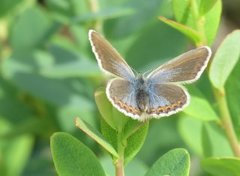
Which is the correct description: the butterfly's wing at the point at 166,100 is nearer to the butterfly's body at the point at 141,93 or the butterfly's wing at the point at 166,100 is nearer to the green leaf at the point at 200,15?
the butterfly's body at the point at 141,93

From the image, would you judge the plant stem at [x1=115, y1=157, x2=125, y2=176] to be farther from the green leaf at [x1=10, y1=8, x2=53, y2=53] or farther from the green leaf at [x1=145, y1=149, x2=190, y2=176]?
the green leaf at [x1=10, y1=8, x2=53, y2=53]

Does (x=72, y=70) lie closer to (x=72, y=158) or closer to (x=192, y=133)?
(x=192, y=133)

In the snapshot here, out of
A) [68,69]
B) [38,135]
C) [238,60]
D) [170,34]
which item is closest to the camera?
[238,60]

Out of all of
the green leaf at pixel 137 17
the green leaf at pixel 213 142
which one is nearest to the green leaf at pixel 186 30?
the green leaf at pixel 213 142

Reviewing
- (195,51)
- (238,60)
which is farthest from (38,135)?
(195,51)

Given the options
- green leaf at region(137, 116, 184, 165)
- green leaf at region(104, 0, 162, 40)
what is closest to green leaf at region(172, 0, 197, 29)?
green leaf at region(104, 0, 162, 40)

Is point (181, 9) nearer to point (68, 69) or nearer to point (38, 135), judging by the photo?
point (68, 69)

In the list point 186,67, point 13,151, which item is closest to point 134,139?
point 186,67
